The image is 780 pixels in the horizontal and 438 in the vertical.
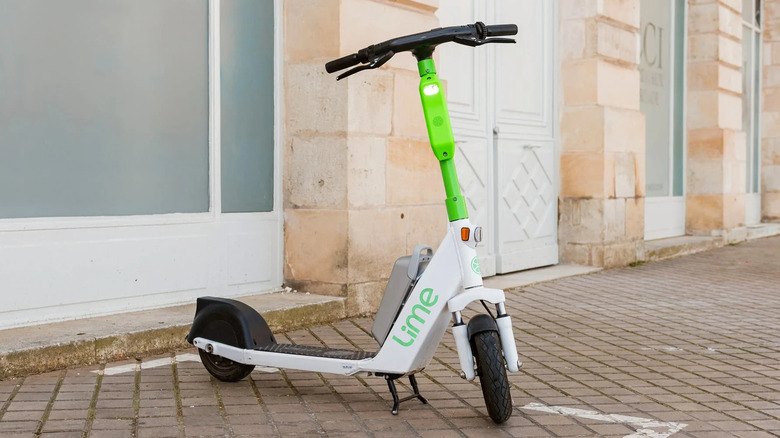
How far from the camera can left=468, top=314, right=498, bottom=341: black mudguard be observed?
3.84m

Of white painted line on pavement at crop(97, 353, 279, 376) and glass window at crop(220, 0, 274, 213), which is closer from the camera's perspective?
white painted line on pavement at crop(97, 353, 279, 376)

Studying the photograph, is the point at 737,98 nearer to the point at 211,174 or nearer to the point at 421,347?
the point at 211,174

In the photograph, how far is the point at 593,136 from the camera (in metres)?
9.75

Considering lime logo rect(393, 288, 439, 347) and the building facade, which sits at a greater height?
the building facade

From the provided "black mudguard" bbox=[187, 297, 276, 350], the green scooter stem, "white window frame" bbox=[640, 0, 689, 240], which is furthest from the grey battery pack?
"white window frame" bbox=[640, 0, 689, 240]

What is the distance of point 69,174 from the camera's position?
5.49 meters

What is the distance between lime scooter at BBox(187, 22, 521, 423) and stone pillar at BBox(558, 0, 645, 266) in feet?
18.8

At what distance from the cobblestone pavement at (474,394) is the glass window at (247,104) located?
109 centimetres

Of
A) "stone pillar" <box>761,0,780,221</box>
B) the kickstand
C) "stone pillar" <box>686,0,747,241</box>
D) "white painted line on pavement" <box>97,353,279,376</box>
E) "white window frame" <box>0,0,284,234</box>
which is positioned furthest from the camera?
"stone pillar" <box>761,0,780,221</box>

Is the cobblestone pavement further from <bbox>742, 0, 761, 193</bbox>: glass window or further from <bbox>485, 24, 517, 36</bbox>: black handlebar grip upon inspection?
<bbox>742, 0, 761, 193</bbox>: glass window

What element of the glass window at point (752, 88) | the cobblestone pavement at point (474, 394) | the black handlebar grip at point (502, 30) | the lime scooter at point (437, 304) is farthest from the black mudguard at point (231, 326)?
the glass window at point (752, 88)

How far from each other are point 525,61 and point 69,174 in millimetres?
5029

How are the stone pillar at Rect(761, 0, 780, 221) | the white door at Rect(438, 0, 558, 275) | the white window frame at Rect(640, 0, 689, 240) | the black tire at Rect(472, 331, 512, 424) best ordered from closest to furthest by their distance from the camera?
the black tire at Rect(472, 331, 512, 424)
the white door at Rect(438, 0, 558, 275)
the white window frame at Rect(640, 0, 689, 240)
the stone pillar at Rect(761, 0, 780, 221)

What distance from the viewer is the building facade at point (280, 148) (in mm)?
5414
